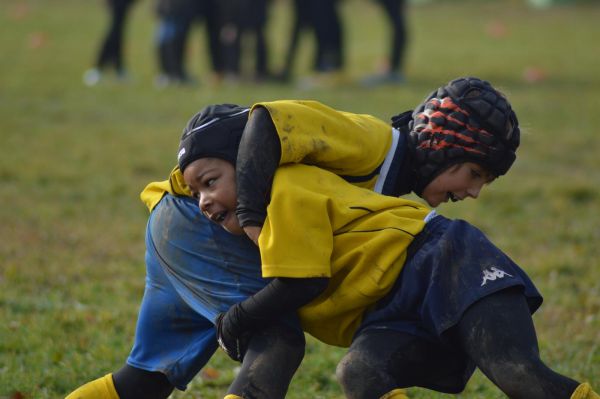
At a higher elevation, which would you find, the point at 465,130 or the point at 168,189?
the point at 465,130

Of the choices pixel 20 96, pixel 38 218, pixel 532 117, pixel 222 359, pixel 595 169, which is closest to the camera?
pixel 222 359

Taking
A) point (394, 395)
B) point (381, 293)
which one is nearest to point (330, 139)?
point (381, 293)

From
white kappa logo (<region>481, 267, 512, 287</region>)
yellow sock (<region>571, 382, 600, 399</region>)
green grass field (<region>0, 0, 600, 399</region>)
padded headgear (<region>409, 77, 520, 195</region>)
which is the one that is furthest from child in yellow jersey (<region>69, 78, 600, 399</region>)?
green grass field (<region>0, 0, 600, 399</region>)

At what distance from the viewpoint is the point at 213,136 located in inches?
132

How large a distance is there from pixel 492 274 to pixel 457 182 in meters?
0.44

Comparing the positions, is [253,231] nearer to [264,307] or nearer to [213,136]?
[264,307]

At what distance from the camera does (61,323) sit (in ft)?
16.9

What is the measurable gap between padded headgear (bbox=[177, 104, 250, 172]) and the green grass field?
4.25 feet

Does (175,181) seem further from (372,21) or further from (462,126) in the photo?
(372,21)

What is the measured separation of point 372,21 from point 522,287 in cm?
2224

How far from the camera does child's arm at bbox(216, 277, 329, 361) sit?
3135mm

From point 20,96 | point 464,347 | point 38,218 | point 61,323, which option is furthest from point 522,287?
point 20,96

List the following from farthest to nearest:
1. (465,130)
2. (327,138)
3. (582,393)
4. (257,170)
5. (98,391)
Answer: (98,391) < (465,130) < (327,138) < (257,170) < (582,393)

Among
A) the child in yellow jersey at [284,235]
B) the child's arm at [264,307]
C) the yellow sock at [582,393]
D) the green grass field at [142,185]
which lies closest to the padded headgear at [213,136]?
the child in yellow jersey at [284,235]
